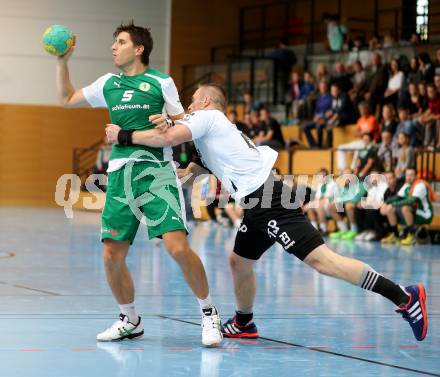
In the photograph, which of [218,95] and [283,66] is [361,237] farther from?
[218,95]

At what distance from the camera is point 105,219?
621 cm

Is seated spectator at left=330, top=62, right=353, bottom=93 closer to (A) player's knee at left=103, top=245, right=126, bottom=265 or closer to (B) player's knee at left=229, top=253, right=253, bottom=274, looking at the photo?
(B) player's knee at left=229, top=253, right=253, bottom=274

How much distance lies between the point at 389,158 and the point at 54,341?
12.3m

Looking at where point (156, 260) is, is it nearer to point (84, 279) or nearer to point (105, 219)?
point (84, 279)

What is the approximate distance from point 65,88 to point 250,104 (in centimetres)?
1779

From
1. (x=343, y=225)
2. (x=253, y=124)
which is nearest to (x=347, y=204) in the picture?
(x=343, y=225)

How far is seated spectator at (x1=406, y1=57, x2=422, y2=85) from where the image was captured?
64.0 feet

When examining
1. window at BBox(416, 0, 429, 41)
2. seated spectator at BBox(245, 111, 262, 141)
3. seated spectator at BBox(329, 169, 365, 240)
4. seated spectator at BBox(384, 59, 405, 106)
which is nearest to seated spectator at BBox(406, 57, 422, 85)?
seated spectator at BBox(384, 59, 405, 106)

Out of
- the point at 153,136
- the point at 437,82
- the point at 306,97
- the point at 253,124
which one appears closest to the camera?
the point at 153,136

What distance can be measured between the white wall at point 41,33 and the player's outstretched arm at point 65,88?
23101 mm

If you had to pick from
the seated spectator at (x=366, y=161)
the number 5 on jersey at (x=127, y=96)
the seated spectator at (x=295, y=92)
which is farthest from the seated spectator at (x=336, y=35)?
the number 5 on jersey at (x=127, y=96)

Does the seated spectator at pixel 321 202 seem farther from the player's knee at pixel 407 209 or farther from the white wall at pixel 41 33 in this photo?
the white wall at pixel 41 33

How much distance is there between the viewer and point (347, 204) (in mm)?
17125

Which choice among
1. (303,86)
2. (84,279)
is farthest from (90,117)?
(84,279)
